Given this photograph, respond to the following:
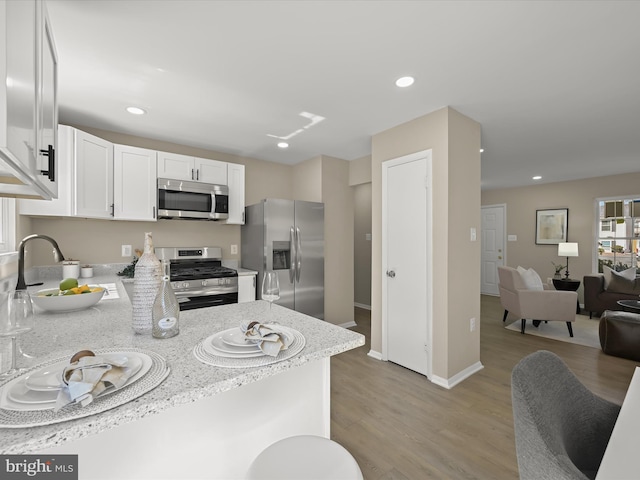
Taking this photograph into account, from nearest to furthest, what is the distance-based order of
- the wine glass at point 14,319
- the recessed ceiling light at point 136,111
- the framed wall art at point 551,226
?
the wine glass at point 14,319 < the recessed ceiling light at point 136,111 < the framed wall art at point 551,226

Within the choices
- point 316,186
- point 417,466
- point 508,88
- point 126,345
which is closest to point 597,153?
point 508,88

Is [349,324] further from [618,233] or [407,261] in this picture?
[618,233]

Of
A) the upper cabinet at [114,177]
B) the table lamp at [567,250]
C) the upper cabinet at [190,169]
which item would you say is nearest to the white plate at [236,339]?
the upper cabinet at [114,177]

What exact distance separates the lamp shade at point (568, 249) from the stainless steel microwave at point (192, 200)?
5888 mm

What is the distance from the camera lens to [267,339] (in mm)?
963

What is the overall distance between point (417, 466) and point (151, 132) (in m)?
3.72

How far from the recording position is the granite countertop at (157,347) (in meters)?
0.61

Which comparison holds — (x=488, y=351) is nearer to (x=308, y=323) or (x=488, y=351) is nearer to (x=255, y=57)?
(x=308, y=323)

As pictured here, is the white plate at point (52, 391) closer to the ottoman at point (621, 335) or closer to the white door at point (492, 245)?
the ottoman at point (621, 335)

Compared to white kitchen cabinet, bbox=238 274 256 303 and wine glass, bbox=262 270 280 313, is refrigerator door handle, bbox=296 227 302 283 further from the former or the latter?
wine glass, bbox=262 270 280 313

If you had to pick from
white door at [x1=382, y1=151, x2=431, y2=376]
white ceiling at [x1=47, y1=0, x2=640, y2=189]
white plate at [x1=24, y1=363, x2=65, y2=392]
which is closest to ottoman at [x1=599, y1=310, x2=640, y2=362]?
white ceiling at [x1=47, y1=0, x2=640, y2=189]

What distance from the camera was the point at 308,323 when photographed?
1.32 metres

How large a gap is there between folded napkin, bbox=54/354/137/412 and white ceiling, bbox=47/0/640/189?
1.65 metres

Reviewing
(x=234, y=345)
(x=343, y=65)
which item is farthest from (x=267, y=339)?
(x=343, y=65)
